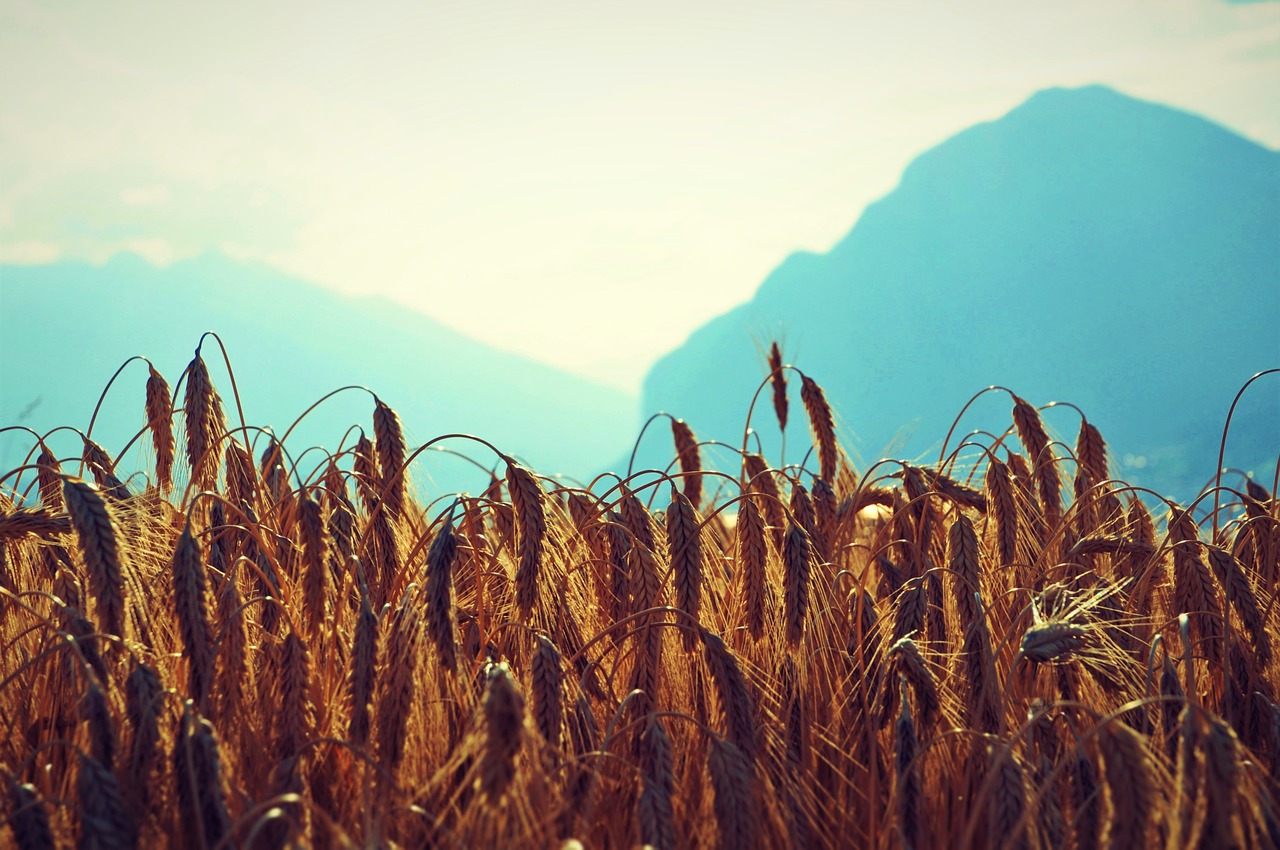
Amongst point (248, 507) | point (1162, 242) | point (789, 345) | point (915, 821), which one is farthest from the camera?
point (1162, 242)

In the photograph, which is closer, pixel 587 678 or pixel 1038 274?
pixel 587 678

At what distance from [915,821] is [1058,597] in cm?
63

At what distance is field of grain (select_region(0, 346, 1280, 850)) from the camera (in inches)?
49.6

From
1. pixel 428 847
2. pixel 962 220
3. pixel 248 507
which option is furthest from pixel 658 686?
pixel 962 220

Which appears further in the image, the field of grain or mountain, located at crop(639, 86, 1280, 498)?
mountain, located at crop(639, 86, 1280, 498)

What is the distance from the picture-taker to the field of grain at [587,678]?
1260mm

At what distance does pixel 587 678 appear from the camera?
5.98ft

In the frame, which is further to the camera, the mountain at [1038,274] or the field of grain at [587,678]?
the mountain at [1038,274]

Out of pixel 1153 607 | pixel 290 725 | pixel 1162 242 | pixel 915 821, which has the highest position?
pixel 1162 242

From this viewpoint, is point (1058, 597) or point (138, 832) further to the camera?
point (1058, 597)

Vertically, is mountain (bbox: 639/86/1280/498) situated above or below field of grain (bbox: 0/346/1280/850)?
above

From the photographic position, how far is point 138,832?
1.33 metres

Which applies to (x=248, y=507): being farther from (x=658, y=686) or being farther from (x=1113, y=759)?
(x=1113, y=759)

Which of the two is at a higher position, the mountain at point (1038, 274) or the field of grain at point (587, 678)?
the mountain at point (1038, 274)
